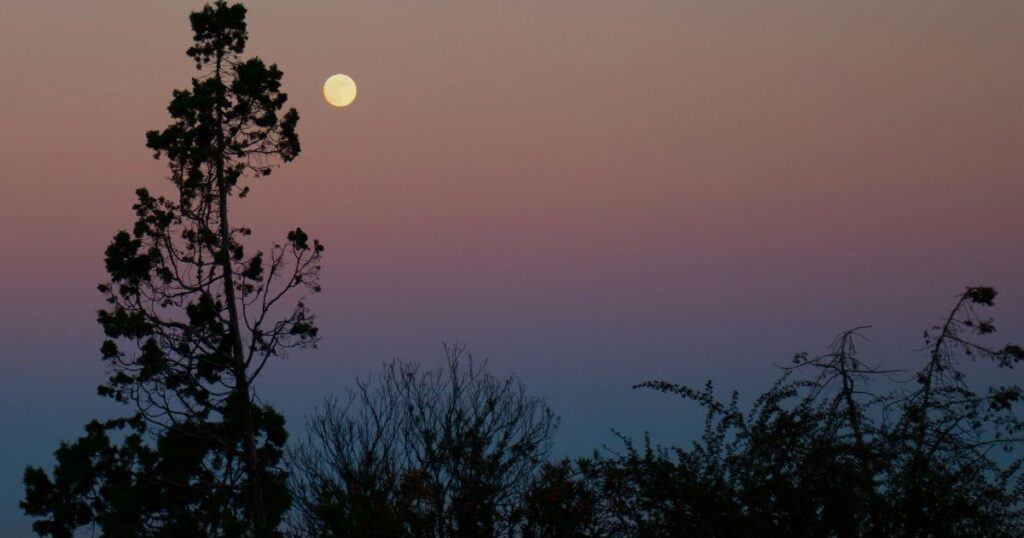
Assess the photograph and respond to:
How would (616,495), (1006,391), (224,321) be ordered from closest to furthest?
(1006,391)
(616,495)
(224,321)

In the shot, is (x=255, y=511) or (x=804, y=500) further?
(x=255, y=511)

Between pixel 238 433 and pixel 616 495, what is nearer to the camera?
pixel 616 495

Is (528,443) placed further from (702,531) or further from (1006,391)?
(1006,391)

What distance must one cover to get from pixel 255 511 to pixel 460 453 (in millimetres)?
5559

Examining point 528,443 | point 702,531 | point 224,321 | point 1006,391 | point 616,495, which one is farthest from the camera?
point 528,443

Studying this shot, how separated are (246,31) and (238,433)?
34.2ft

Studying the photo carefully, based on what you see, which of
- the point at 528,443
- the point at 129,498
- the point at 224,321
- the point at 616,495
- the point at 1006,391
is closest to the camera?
the point at 1006,391

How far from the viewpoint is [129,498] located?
37312 mm

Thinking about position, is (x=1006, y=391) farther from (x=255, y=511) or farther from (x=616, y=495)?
(x=255, y=511)

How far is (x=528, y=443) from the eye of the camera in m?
30.4

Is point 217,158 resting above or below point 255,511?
above

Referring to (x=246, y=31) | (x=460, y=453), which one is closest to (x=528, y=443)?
(x=460, y=453)

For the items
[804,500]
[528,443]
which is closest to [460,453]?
[528,443]

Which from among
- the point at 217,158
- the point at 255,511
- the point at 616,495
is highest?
the point at 217,158
